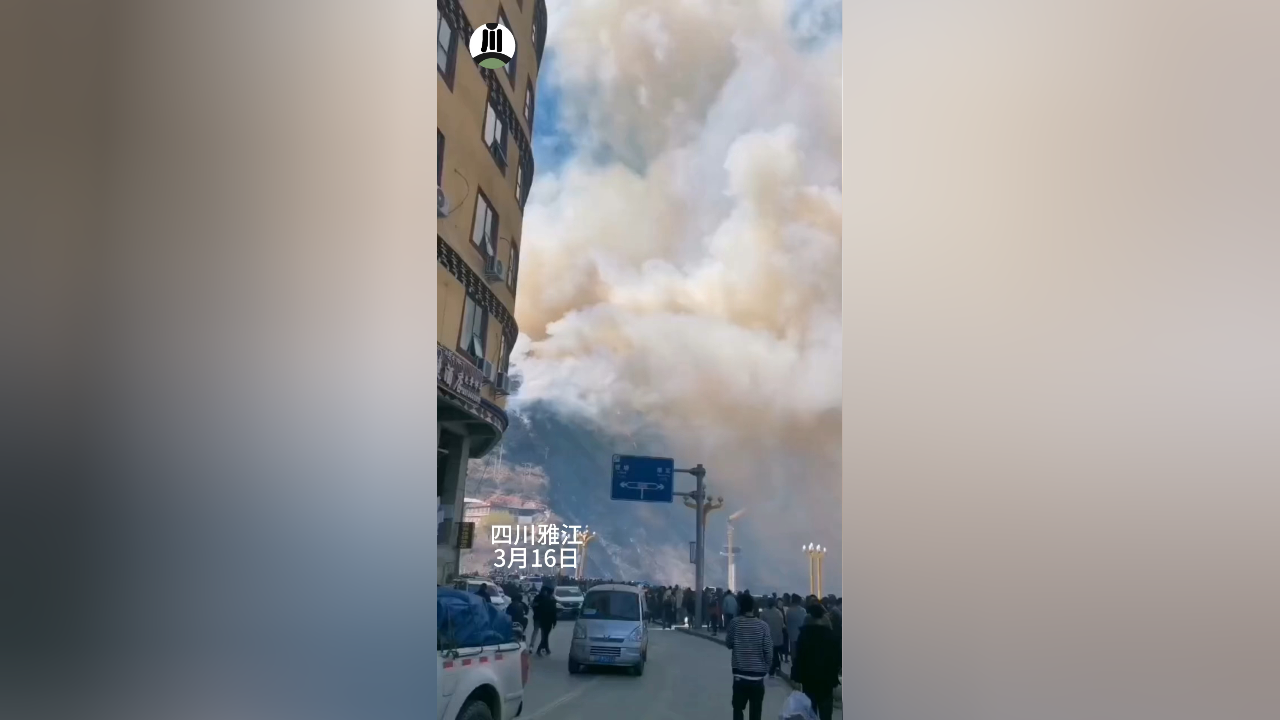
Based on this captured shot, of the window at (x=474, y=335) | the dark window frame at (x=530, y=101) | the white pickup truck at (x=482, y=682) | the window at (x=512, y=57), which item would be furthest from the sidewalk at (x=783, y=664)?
the window at (x=512, y=57)

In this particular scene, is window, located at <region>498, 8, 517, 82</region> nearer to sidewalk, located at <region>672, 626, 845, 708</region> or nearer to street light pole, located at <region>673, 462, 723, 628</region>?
street light pole, located at <region>673, 462, 723, 628</region>

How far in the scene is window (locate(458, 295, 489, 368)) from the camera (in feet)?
8.59

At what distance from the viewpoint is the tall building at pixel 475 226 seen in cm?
261

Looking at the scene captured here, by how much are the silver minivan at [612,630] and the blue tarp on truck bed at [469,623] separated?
0.20 meters

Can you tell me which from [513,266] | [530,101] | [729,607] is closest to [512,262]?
[513,266]

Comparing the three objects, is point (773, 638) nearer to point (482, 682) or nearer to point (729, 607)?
point (729, 607)

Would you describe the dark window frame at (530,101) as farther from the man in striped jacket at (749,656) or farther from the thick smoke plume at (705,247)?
the man in striped jacket at (749,656)

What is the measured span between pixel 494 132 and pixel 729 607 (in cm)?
144

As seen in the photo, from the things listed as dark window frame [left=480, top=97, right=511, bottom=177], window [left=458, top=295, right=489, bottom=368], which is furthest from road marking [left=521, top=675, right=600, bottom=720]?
dark window frame [left=480, top=97, right=511, bottom=177]
